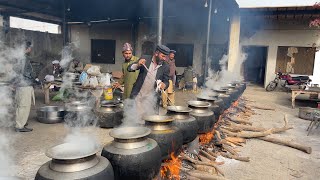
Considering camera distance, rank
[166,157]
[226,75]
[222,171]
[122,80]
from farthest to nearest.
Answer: [226,75] → [122,80] → [222,171] → [166,157]

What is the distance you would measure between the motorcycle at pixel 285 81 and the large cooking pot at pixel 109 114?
10.3 metres

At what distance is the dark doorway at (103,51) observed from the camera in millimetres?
17391

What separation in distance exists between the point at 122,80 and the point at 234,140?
9.15ft

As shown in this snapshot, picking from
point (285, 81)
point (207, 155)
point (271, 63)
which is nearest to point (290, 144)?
point (207, 155)

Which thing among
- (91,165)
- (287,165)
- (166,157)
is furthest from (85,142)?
(287,165)

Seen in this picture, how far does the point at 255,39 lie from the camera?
14.7 m

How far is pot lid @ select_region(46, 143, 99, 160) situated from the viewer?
2166 mm

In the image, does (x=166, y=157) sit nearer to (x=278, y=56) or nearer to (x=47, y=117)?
(x=47, y=117)

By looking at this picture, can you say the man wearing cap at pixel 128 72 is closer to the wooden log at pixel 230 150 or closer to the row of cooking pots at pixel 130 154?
the row of cooking pots at pixel 130 154

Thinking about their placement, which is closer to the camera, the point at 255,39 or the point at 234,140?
the point at 234,140

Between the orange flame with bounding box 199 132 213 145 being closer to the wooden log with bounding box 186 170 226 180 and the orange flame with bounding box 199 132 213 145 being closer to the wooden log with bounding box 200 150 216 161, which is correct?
the wooden log with bounding box 200 150 216 161

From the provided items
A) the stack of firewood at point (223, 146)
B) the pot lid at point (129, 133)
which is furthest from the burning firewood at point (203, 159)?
the pot lid at point (129, 133)

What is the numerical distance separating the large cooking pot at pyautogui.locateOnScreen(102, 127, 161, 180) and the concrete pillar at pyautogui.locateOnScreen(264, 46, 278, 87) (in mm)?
13467

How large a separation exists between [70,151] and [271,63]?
14.3m
